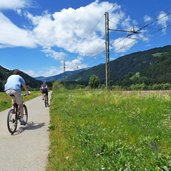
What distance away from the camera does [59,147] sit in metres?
8.30

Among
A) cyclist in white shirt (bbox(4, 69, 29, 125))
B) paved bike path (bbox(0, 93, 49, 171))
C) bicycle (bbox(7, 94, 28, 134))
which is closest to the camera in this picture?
paved bike path (bbox(0, 93, 49, 171))

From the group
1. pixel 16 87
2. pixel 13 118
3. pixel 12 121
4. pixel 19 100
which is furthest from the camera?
pixel 19 100

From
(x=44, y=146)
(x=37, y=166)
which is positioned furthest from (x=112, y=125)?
(x=37, y=166)

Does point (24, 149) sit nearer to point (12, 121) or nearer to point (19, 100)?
point (12, 121)

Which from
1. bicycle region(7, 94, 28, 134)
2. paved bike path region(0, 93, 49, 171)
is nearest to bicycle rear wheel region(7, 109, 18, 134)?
bicycle region(7, 94, 28, 134)

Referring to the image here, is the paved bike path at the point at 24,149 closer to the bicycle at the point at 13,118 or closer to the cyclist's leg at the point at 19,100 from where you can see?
the bicycle at the point at 13,118

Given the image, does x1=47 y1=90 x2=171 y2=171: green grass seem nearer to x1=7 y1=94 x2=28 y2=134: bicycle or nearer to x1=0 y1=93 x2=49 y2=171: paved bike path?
x1=0 y1=93 x2=49 y2=171: paved bike path

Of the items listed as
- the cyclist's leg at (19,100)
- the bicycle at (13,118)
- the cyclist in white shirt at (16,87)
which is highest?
the cyclist in white shirt at (16,87)

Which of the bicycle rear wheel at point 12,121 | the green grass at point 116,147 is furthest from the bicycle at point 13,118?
the green grass at point 116,147

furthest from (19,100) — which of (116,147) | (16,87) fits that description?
(116,147)

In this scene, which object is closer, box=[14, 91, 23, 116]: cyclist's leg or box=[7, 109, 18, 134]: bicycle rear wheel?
box=[7, 109, 18, 134]: bicycle rear wheel

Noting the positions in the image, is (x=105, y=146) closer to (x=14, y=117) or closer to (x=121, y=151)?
(x=121, y=151)

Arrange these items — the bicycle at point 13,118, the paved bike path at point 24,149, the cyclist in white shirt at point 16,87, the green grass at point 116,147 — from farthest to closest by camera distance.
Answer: the cyclist in white shirt at point 16,87 < the bicycle at point 13,118 < the paved bike path at point 24,149 < the green grass at point 116,147

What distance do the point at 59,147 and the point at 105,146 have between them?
5.54 ft
